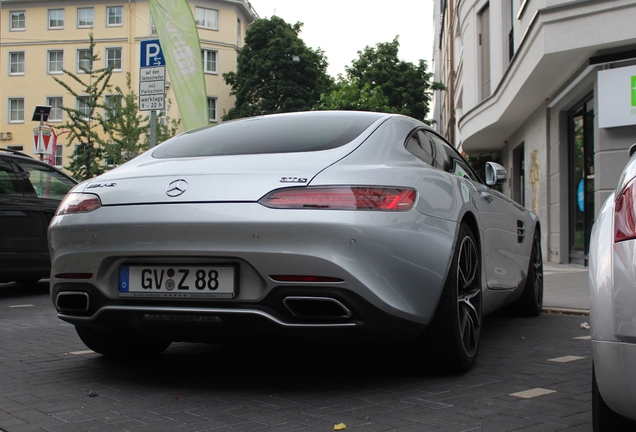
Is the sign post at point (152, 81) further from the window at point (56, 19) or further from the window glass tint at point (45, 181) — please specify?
the window at point (56, 19)

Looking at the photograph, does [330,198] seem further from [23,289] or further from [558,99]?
[558,99]

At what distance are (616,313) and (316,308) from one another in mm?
1385

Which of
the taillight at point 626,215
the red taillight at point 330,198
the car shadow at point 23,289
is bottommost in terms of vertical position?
the car shadow at point 23,289

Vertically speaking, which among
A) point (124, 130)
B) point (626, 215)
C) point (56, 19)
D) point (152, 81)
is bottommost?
point (626, 215)

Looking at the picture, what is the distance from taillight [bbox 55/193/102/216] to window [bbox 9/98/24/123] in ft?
176

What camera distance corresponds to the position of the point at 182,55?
12594 mm

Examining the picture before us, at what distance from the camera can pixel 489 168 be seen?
5.62 metres

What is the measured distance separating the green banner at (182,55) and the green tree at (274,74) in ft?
127

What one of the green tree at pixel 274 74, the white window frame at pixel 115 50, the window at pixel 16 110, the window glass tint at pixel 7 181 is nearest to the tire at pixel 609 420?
the window glass tint at pixel 7 181

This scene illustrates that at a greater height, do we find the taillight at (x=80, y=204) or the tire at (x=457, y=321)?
the taillight at (x=80, y=204)

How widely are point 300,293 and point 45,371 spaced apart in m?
1.74

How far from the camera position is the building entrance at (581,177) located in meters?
13.7

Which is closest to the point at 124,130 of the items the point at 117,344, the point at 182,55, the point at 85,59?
the point at 85,59

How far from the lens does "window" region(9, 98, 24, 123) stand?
2099 inches
